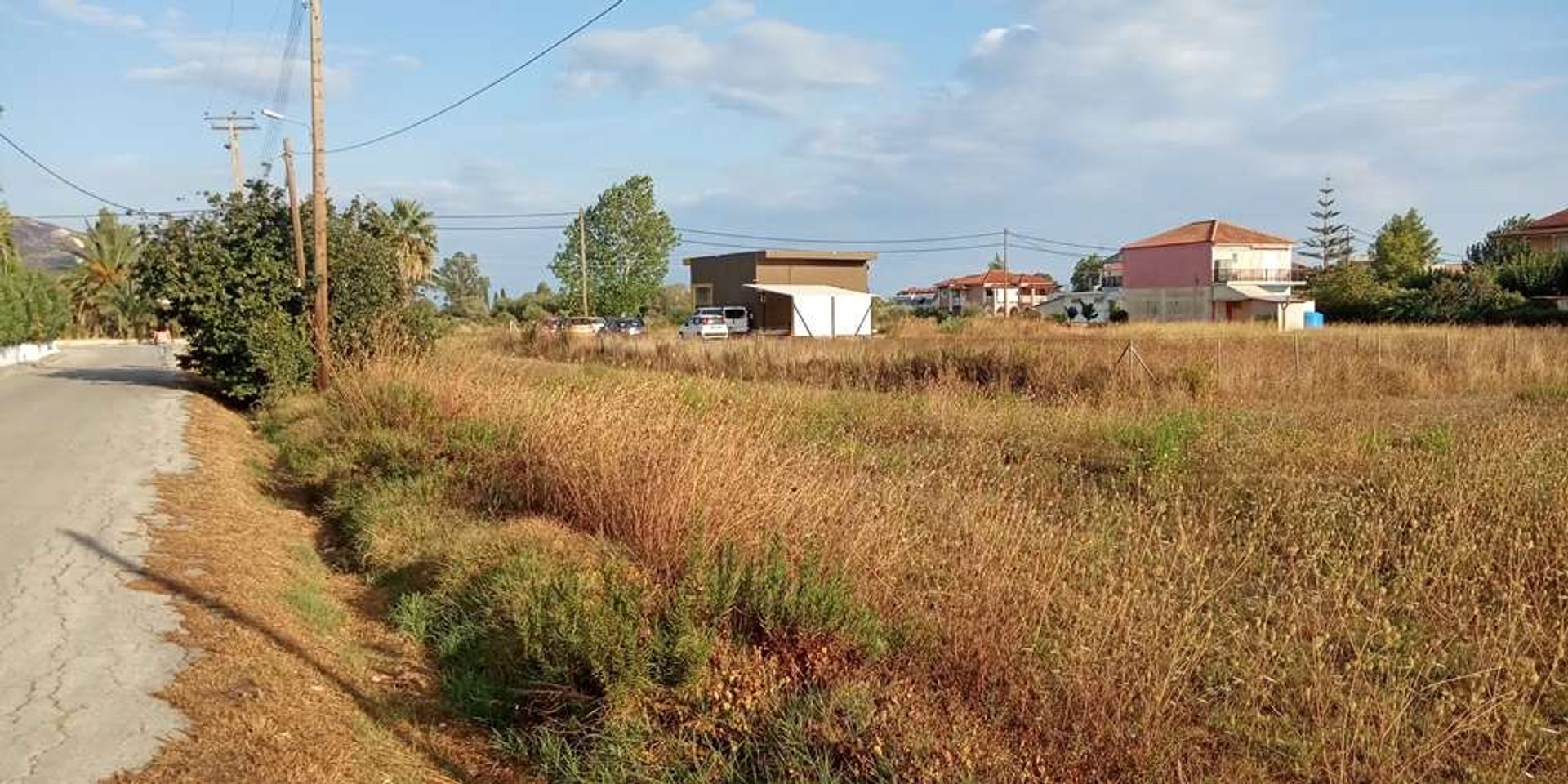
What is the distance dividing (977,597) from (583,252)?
57709mm

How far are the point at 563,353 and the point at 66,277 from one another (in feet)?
217

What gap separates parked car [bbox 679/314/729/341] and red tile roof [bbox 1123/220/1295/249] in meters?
35.1

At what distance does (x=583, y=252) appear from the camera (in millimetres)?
61062

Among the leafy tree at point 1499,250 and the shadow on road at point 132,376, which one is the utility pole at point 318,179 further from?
the leafy tree at point 1499,250

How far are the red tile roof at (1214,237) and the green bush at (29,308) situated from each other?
62095 mm

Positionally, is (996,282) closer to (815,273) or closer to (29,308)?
(815,273)

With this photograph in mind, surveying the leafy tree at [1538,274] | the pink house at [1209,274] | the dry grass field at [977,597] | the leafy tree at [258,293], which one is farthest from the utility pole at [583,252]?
the dry grass field at [977,597]

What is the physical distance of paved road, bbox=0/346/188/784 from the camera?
195 inches

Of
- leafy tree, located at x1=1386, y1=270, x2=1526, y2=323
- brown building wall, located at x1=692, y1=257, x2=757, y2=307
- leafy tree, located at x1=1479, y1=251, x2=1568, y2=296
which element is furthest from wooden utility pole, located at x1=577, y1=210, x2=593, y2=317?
leafy tree, located at x1=1479, y1=251, x2=1568, y2=296

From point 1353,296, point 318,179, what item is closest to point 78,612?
point 318,179

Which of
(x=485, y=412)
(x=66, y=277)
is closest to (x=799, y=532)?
(x=485, y=412)

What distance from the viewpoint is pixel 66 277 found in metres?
81.3

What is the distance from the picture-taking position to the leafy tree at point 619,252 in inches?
2603

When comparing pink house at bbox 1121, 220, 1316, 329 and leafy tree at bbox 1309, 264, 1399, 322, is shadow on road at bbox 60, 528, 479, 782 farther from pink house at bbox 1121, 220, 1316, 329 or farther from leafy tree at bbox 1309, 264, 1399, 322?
pink house at bbox 1121, 220, 1316, 329
